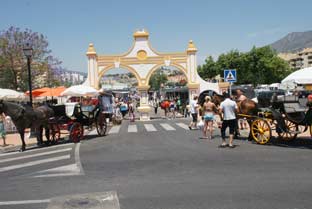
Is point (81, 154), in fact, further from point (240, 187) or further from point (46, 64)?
point (46, 64)

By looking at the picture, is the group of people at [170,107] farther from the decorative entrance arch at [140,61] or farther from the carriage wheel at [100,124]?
the carriage wheel at [100,124]

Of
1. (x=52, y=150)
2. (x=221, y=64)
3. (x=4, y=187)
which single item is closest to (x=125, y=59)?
(x=52, y=150)

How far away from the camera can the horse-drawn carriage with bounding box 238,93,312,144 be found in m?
12.2

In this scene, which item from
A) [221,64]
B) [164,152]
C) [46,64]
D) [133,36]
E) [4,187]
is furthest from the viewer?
[221,64]

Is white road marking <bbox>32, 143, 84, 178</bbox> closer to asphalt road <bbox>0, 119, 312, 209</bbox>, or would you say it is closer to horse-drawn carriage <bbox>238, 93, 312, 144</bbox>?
asphalt road <bbox>0, 119, 312, 209</bbox>

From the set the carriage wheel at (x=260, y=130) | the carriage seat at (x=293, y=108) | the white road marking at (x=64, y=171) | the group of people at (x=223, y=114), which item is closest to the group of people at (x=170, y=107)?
the group of people at (x=223, y=114)

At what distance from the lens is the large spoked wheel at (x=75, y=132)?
1562 cm

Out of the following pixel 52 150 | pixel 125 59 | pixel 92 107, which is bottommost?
pixel 52 150

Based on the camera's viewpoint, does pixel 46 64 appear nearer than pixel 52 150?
No

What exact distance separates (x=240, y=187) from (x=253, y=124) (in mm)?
6429

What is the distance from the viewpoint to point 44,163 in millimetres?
10797

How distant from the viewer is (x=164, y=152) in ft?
38.3

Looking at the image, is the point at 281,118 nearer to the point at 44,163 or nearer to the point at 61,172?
the point at 61,172

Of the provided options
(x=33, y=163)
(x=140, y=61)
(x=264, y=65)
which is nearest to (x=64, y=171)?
(x=33, y=163)
